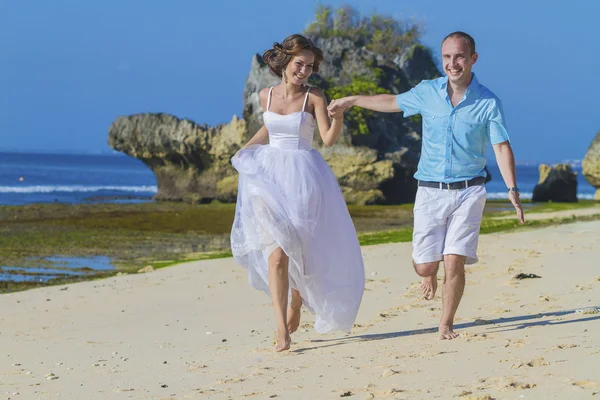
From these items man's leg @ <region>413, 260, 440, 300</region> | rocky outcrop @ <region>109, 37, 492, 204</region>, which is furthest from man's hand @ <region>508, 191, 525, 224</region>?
rocky outcrop @ <region>109, 37, 492, 204</region>

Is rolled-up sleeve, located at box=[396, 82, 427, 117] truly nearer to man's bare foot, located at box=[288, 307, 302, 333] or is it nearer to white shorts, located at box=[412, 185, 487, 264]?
white shorts, located at box=[412, 185, 487, 264]

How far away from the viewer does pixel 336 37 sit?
4228cm

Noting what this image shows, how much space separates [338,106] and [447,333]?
5.68ft

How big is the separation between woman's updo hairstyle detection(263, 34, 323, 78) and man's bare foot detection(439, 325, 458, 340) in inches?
84.4

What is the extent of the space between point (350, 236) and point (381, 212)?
21.5 metres

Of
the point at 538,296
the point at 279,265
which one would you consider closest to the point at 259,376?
the point at 279,265

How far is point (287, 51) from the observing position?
21.8 feet

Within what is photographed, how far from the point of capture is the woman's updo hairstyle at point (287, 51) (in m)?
6.59

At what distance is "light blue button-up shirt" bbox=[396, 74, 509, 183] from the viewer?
241 inches

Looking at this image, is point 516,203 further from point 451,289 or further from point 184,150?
point 184,150

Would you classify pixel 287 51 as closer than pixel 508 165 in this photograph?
No

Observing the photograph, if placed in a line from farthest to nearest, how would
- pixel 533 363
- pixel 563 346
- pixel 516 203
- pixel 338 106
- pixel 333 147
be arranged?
pixel 333 147, pixel 338 106, pixel 516 203, pixel 563 346, pixel 533 363

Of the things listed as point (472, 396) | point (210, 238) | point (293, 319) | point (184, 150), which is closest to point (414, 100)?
point (293, 319)

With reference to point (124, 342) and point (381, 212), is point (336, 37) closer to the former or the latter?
point (381, 212)
